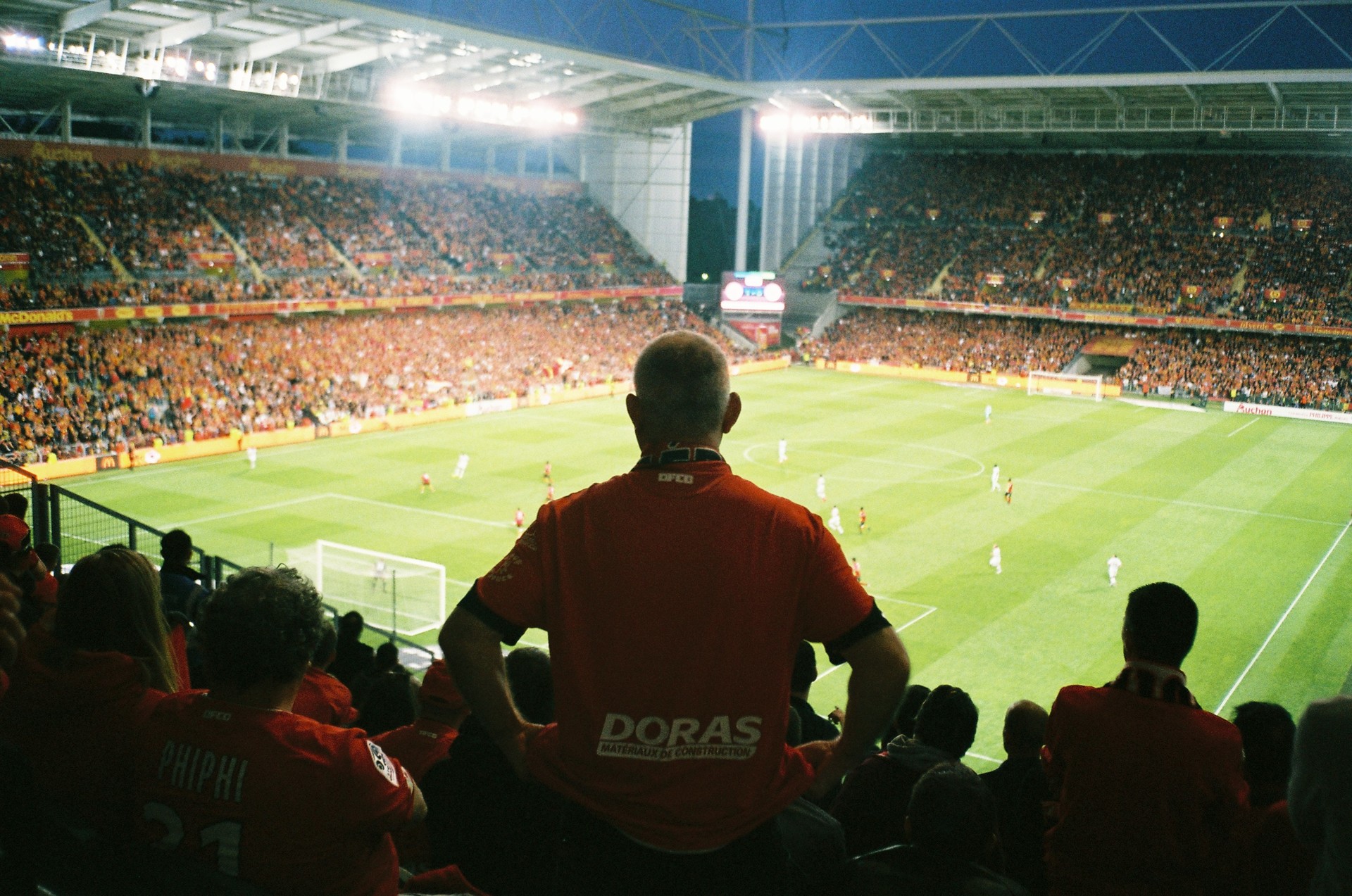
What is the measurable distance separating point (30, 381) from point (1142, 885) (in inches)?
1584

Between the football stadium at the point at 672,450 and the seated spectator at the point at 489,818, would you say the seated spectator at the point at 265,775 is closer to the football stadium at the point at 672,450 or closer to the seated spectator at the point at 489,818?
the football stadium at the point at 672,450

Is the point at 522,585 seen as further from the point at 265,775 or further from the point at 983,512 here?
the point at 983,512

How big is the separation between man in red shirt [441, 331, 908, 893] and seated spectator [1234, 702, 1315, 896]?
5.56ft

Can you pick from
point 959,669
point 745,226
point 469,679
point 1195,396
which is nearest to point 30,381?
point 959,669

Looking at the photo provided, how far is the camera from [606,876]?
3074 millimetres

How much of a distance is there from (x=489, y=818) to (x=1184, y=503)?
36.2 metres

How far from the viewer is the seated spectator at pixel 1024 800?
538 cm

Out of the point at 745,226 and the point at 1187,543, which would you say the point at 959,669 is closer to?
the point at 1187,543

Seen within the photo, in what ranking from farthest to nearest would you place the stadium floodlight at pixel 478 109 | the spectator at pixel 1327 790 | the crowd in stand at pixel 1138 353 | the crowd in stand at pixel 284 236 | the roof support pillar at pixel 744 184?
1. the roof support pillar at pixel 744 184
2. the crowd in stand at pixel 1138 353
3. the stadium floodlight at pixel 478 109
4. the crowd in stand at pixel 284 236
5. the spectator at pixel 1327 790

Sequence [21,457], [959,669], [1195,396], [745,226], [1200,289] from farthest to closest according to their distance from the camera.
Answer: [745,226], [1200,289], [1195,396], [21,457], [959,669]

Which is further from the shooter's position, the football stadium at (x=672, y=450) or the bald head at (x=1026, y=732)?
the bald head at (x=1026, y=732)

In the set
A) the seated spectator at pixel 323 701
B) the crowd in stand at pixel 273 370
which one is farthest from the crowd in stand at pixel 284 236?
the seated spectator at pixel 323 701

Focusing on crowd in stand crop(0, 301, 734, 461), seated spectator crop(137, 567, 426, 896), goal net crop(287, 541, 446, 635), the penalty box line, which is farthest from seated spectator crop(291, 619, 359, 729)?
crowd in stand crop(0, 301, 734, 461)

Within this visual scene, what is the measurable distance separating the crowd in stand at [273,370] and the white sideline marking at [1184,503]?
25.1m
